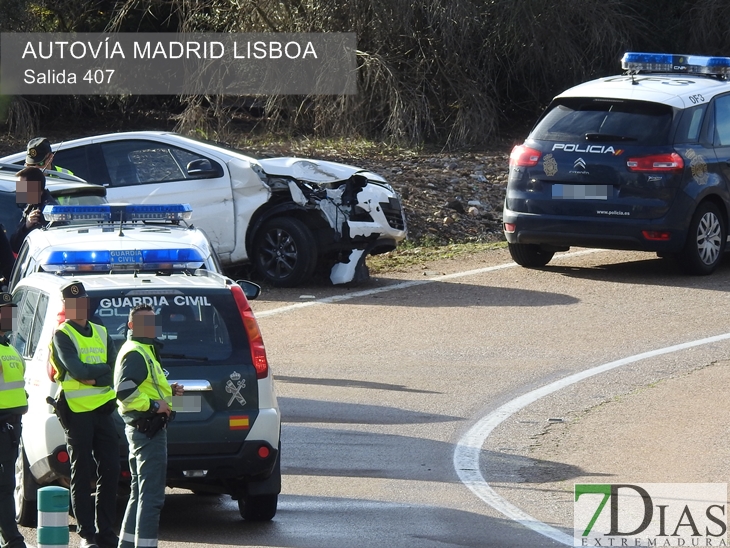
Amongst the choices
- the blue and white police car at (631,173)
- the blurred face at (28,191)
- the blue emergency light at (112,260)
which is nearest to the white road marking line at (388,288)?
the blue and white police car at (631,173)

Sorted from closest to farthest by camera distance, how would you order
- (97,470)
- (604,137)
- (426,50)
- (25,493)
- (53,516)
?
(53,516)
(97,470)
(25,493)
(604,137)
(426,50)

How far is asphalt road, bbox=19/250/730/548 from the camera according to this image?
705 centimetres

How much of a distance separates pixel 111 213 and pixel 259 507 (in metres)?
2.28

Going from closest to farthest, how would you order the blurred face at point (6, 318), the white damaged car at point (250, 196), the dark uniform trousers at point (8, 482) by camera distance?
the dark uniform trousers at point (8, 482), the blurred face at point (6, 318), the white damaged car at point (250, 196)

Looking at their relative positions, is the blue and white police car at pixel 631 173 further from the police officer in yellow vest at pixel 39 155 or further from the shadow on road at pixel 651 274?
the police officer in yellow vest at pixel 39 155

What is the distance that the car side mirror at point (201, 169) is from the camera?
1346 cm

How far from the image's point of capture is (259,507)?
6992 mm

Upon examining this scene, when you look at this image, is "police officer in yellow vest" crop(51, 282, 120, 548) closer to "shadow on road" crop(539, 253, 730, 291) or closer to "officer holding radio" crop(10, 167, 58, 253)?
"officer holding radio" crop(10, 167, 58, 253)

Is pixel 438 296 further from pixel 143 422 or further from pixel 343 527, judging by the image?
pixel 143 422

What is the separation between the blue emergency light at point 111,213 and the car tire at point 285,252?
5.32 m

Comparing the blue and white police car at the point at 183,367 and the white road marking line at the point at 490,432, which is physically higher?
the blue and white police car at the point at 183,367

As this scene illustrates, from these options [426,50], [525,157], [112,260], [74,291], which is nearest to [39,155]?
[112,260]

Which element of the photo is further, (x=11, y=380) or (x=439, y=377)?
(x=439, y=377)

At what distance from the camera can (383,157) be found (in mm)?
19641
